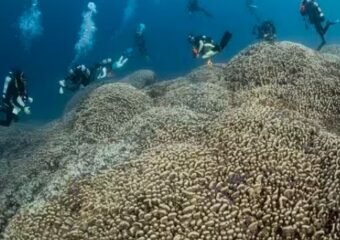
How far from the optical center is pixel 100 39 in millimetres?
47062

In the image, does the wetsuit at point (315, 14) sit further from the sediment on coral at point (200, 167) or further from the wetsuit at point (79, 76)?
the wetsuit at point (79, 76)

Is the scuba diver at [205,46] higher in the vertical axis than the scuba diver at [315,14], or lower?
lower

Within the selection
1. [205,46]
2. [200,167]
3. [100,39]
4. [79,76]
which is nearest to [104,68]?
[79,76]

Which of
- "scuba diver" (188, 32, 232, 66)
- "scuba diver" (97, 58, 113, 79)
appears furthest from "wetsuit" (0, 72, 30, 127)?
"scuba diver" (97, 58, 113, 79)

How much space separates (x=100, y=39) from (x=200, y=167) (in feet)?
145

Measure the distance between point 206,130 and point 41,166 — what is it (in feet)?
7.26

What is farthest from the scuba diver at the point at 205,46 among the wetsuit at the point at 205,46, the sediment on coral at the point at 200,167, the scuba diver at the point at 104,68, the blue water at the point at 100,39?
the blue water at the point at 100,39

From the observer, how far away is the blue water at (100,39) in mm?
34906

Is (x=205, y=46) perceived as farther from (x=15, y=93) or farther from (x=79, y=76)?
(x=15, y=93)

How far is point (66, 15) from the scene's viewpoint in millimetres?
44406

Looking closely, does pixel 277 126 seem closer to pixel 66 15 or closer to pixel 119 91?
pixel 119 91

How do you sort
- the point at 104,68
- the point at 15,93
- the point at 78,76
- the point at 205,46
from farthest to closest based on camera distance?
1. the point at 104,68
2. the point at 78,76
3. the point at 205,46
4. the point at 15,93

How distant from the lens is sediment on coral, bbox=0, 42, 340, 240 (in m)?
3.71

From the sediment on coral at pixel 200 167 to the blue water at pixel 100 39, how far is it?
20.0 m
